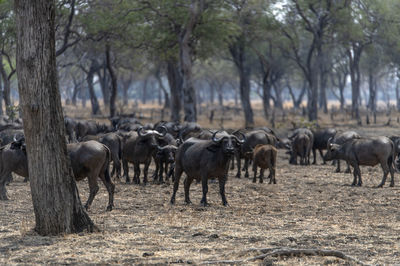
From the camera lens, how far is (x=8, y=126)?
24.0 m

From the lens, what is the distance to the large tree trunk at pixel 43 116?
948 cm

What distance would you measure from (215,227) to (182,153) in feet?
12.0

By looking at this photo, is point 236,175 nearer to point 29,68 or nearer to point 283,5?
point 29,68

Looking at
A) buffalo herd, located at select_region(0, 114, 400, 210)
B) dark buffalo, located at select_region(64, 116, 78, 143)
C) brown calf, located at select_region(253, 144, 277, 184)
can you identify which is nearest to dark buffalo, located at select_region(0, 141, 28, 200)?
buffalo herd, located at select_region(0, 114, 400, 210)

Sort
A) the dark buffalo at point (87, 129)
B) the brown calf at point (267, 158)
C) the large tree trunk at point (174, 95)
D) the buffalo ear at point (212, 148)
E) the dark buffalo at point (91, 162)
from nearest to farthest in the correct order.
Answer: the dark buffalo at point (91, 162) < the buffalo ear at point (212, 148) < the brown calf at point (267, 158) < the dark buffalo at point (87, 129) < the large tree trunk at point (174, 95)

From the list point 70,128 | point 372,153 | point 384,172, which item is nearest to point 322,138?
point 372,153

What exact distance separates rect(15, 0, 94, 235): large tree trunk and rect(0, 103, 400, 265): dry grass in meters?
0.45

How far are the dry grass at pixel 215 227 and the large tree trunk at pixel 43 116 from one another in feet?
1.49

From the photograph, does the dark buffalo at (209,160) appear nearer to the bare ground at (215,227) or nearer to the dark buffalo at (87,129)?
the bare ground at (215,227)

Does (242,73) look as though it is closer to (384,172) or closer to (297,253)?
(384,172)

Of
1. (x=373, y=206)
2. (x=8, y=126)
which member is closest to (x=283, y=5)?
(x=8, y=126)

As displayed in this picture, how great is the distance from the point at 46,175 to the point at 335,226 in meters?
4.99

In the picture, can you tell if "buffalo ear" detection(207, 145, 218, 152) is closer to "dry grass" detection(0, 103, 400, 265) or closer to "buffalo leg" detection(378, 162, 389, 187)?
"dry grass" detection(0, 103, 400, 265)

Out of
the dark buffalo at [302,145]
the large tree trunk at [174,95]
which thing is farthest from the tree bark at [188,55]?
the dark buffalo at [302,145]
